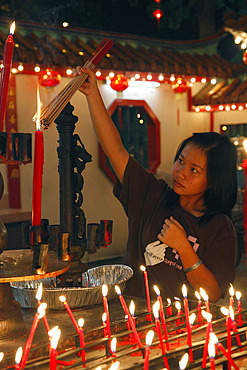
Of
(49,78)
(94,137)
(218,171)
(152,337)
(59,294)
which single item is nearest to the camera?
(152,337)

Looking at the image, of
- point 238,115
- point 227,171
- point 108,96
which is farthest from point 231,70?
point 227,171

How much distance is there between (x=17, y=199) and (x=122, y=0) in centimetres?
562

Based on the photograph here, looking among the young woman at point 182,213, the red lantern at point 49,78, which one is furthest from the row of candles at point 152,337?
the red lantern at point 49,78

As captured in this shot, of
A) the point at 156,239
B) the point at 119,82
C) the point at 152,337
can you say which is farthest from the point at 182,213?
the point at 119,82

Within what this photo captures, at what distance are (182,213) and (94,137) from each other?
18.5 ft

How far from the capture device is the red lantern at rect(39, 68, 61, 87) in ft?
22.2

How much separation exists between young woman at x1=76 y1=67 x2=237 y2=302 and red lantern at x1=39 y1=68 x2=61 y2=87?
4.61 meters

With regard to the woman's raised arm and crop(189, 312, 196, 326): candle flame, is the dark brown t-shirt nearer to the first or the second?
the woman's raised arm

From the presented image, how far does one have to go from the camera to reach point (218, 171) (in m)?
2.24

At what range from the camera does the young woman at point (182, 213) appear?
2.08 metres

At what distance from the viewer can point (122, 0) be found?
35.9ft

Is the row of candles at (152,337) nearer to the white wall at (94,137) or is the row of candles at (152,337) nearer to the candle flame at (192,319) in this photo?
the candle flame at (192,319)

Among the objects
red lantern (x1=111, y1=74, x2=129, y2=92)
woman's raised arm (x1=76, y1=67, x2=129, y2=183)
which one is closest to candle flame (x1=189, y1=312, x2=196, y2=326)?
woman's raised arm (x1=76, y1=67, x2=129, y2=183)

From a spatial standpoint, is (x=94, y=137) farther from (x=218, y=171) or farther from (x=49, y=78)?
(x=218, y=171)
